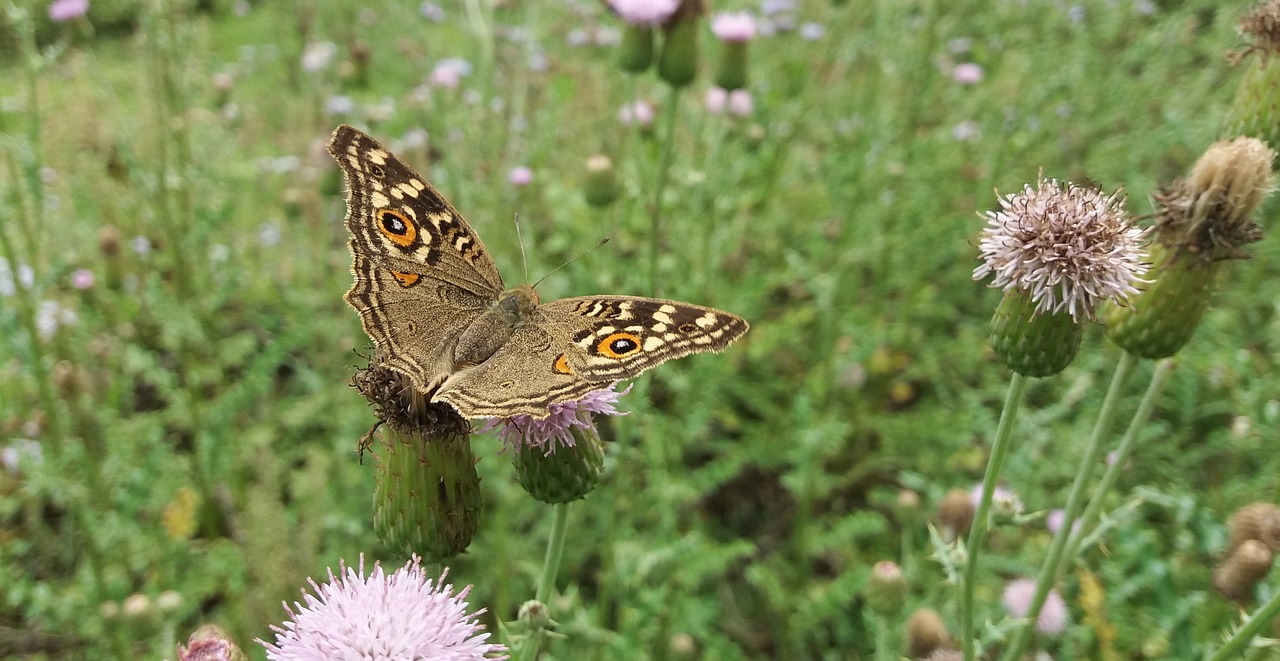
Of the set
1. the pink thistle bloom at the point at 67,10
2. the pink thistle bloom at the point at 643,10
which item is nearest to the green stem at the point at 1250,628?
the pink thistle bloom at the point at 643,10

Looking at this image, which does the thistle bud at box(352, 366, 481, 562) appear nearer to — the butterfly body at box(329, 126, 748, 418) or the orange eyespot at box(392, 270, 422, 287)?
the butterfly body at box(329, 126, 748, 418)

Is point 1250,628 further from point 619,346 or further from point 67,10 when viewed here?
point 67,10

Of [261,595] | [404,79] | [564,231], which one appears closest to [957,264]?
[564,231]

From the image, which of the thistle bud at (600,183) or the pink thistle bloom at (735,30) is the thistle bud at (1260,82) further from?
the thistle bud at (600,183)

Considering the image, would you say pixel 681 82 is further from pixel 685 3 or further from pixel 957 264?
pixel 957 264

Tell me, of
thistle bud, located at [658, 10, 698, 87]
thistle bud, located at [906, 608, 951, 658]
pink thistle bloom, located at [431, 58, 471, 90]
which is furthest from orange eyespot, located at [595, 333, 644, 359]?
pink thistle bloom, located at [431, 58, 471, 90]
